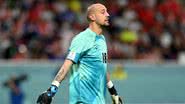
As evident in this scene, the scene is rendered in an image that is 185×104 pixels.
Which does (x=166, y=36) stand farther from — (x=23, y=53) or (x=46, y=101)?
(x=46, y=101)

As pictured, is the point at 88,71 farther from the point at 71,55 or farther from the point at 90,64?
the point at 71,55

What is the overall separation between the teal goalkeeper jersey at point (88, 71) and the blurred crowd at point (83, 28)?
6.76m

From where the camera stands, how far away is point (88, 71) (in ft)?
25.7

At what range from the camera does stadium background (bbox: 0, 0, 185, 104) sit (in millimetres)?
14539

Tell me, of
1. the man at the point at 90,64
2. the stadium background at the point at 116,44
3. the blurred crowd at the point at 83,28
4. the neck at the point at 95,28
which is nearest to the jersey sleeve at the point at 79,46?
the man at the point at 90,64

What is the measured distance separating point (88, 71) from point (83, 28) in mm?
7821

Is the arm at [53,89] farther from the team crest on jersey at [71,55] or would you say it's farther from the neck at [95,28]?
the neck at [95,28]

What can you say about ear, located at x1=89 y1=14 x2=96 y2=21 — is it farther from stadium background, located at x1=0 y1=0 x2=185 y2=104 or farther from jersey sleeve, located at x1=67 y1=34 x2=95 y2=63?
stadium background, located at x1=0 y1=0 x2=185 y2=104

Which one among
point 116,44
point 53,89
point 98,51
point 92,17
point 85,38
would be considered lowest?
point 116,44

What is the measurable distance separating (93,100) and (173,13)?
357 inches

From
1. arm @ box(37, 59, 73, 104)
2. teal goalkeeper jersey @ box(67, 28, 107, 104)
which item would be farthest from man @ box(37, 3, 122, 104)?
arm @ box(37, 59, 73, 104)

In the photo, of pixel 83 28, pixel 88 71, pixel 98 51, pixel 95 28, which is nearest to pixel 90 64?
pixel 88 71

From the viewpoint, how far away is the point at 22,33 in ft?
49.4

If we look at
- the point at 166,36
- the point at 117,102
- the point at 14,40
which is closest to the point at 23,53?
the point at 14,40
